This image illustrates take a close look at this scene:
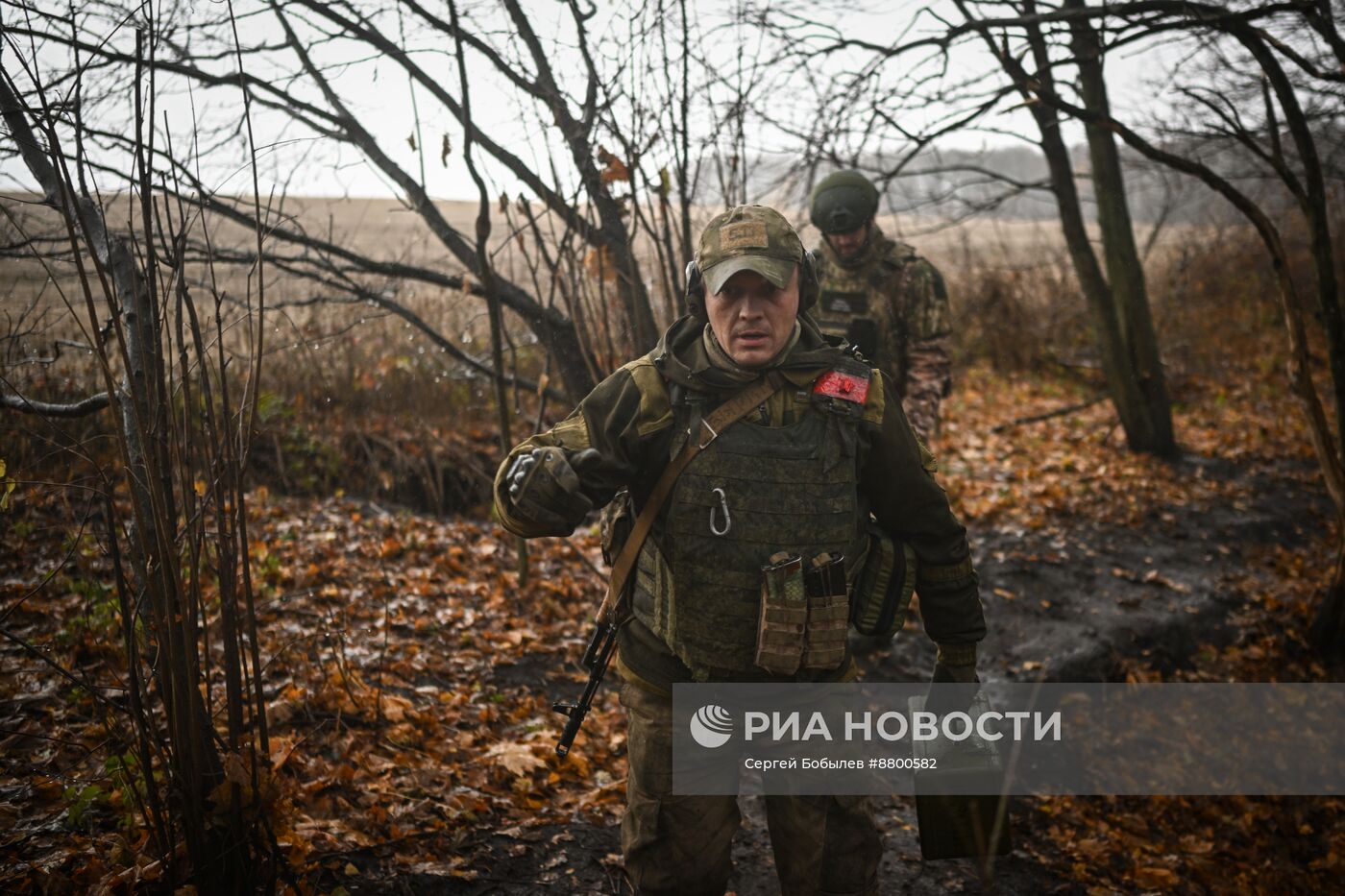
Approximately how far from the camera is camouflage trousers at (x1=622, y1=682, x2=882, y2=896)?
222 cm

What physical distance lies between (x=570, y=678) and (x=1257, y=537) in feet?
18.3

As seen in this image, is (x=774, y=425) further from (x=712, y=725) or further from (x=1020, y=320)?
(x=1020, y=320)

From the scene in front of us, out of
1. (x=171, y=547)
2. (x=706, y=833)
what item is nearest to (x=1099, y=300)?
(x=706, y=833)

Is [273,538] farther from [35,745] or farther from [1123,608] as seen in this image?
[1123,608]

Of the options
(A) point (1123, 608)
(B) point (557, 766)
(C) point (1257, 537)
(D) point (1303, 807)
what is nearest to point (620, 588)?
(B) point (557, 766)

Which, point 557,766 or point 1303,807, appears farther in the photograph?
point 1303,807

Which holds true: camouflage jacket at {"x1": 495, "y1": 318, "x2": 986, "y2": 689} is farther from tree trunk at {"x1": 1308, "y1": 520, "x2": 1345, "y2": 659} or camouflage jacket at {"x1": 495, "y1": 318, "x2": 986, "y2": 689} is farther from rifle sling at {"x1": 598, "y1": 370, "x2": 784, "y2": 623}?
tree trunk at {"x1": 1308, "y1": 520, "x2": 1345, "y2": 659}

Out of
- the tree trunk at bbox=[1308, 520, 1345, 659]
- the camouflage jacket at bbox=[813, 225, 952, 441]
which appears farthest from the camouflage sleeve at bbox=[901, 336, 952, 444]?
the tree trunk at bbox=[1308, 520, 1345, 659]

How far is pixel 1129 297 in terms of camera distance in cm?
807

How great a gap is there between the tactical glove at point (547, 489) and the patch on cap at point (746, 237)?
72 cm

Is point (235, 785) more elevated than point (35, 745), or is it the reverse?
point (235, 785)

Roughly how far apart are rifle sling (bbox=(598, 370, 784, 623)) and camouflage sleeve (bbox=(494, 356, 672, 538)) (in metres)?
0.09

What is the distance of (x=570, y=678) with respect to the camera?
14.8ft

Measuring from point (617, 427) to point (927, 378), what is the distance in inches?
126
